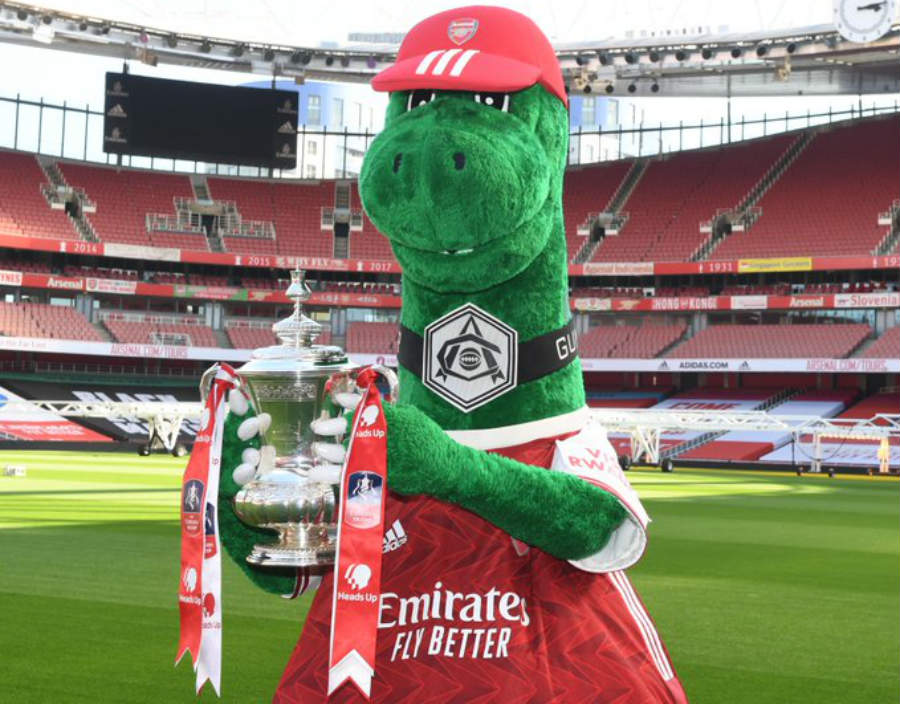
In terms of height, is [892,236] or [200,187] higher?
[200,187]

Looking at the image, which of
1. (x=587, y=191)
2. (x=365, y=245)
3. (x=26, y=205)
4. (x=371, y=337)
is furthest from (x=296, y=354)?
(x=587, y=191)

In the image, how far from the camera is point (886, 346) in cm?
3812

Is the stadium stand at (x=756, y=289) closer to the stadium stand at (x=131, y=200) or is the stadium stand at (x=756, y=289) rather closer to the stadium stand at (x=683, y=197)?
the stadium stand at (x=683, y=197)

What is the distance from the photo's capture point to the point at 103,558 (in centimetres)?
1116

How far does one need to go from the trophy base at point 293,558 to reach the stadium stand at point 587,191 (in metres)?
43.4

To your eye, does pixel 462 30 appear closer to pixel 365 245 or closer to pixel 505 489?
pixel 505 489

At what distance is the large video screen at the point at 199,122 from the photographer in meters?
41.8

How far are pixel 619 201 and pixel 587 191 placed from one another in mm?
1572

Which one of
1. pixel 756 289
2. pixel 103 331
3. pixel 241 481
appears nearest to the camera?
pixel 241 481

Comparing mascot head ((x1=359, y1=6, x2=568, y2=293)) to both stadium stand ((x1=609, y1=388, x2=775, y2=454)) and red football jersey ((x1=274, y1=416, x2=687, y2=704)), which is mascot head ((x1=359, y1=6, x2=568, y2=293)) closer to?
red football jersey ((x1=274, y1=416, x2=687, y2=704))

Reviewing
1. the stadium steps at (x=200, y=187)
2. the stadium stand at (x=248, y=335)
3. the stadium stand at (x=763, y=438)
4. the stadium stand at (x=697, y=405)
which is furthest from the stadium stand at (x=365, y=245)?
the stadium stand at (x=763, y=438)

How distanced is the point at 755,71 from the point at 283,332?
3616 cm

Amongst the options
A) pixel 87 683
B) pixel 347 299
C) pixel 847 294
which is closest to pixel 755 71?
pixel 847 294

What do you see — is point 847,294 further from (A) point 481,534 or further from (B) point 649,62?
(A) point 481,534
